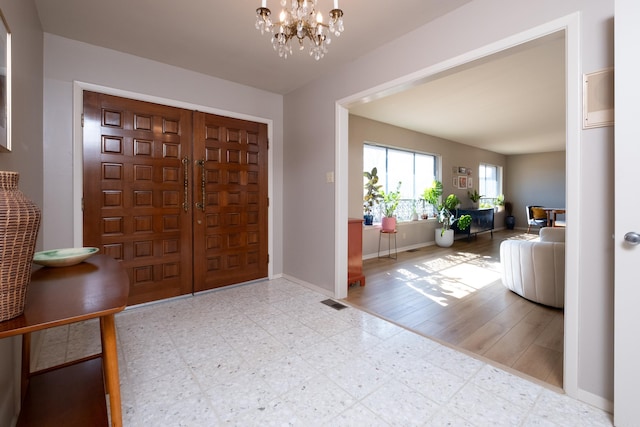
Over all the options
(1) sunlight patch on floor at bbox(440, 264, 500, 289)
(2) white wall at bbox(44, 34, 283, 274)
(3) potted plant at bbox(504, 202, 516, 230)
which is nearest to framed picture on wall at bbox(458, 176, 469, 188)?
(3) potted plant at bbox(504, 202, 516, 230)

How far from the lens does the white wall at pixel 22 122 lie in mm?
1320

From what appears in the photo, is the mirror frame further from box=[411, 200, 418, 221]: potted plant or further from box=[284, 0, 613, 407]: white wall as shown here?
box=[411, 200, 418, 221]: potted plant

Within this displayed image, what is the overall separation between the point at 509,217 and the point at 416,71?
29.7ft

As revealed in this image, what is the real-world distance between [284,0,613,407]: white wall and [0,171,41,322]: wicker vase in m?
2.39

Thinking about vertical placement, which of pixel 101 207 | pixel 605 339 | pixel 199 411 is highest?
pixel 101 207

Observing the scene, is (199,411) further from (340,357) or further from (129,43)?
(129,43)

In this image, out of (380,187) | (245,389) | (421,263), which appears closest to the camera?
(245,389)

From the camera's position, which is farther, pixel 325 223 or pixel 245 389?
pixel 325 223

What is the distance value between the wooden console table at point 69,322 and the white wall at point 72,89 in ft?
4.09

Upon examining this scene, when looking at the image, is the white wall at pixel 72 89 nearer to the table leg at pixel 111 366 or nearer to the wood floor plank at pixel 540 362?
the table leg at pixel 111 366

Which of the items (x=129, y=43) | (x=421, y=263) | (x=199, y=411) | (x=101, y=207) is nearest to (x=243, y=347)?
(x=199, y=411)

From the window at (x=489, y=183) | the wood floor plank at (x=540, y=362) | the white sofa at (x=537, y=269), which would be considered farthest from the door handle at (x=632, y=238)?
the window at (x=489, y=183)

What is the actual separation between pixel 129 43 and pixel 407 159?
5.16 metres

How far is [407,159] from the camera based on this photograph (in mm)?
6266
